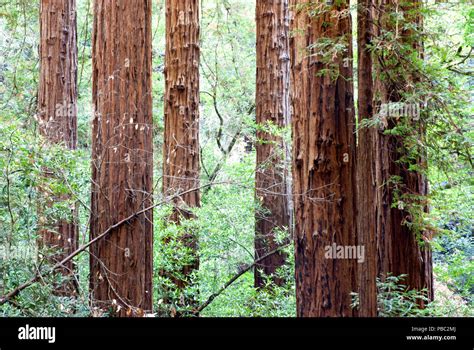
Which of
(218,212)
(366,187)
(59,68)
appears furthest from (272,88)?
(366,187)

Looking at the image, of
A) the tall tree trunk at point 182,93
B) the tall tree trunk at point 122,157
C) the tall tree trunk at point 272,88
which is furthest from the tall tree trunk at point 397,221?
the tall tree trunk at point 182,93

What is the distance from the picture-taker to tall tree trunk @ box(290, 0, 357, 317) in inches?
261

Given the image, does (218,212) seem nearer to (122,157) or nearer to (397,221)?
(122,157)

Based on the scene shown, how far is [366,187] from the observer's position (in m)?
6.16

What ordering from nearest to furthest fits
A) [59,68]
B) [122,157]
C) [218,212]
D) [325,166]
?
1. [325,166]
2. [122,157]
3. [218,212]
4. [59,68]

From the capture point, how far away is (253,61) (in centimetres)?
2027

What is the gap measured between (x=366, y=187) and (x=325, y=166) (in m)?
0.62

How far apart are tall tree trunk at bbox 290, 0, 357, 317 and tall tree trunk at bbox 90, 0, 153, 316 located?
6.90 feet

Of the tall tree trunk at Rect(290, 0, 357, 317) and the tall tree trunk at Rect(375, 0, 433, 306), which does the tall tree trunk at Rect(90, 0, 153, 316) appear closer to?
the tall tree trunk at Rect(290, 0, 357, 317)

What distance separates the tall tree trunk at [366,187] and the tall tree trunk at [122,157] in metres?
2.76

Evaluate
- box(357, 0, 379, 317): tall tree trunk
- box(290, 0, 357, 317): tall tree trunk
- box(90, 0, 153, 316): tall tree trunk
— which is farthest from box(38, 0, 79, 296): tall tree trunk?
box(357, 0, 379, 317): tall tree trunk

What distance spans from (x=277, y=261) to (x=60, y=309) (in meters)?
5.10
